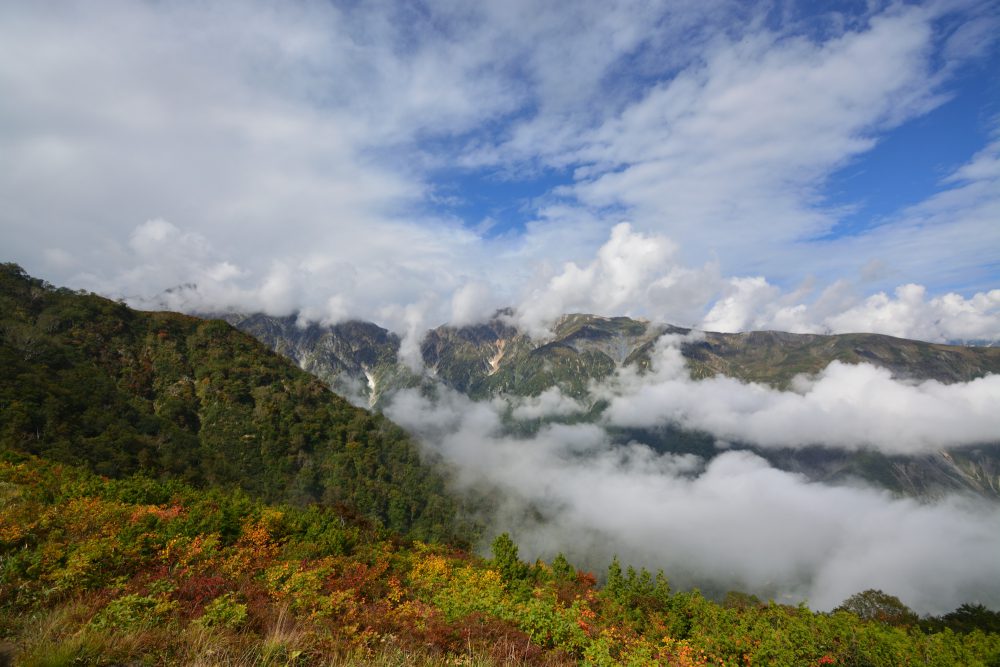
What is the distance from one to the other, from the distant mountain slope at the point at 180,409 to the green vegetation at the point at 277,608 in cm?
5487

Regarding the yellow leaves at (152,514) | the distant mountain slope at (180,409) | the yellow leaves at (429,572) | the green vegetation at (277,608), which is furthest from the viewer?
the distant mountain slope at (180,409)

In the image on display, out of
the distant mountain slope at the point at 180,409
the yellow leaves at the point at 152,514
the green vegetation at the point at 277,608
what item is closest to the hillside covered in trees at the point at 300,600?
the green vegetation at the point at 277,608

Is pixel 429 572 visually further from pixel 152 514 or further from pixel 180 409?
pixel 180 409

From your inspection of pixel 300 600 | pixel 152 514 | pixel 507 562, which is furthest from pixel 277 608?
pixel 507 562

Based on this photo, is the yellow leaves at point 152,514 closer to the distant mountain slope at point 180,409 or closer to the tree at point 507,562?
the tree at point 507,562

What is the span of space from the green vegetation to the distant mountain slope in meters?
54.9

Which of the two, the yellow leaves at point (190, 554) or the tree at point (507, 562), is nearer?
the yellow leaves at point (190, 554)

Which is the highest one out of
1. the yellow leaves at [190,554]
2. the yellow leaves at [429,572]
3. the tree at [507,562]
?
the yellow leaves at [190,554]

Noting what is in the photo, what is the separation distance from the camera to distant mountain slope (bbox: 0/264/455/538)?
65.7 metres

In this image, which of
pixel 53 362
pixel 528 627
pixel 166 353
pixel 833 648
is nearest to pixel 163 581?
pixel 528 627

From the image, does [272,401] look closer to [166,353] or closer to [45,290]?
[166,353]

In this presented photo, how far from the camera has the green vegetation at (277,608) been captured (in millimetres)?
7211

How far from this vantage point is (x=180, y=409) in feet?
306

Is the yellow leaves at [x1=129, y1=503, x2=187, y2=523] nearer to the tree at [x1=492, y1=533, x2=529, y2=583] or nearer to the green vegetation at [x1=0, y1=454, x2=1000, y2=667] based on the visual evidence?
the green vegetation at [x1=0, y1=454, x2=1000, y2=667]
